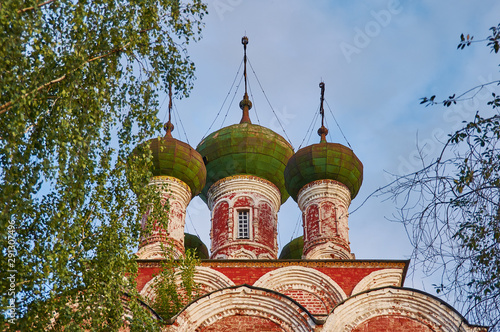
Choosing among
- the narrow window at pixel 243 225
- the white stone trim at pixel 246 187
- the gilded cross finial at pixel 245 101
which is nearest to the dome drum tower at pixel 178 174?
the white stone trim at pixel 246 187

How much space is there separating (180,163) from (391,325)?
20.4 ft

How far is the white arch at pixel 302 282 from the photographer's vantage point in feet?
43.3

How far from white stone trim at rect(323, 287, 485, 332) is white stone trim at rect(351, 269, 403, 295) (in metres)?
3.03

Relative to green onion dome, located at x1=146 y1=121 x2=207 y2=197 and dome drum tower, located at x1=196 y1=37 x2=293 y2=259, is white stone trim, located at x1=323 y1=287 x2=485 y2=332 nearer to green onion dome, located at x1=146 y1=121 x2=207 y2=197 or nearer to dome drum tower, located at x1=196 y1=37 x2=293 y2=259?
dome drum tower, located at x1=196 y1=37 x2=293 y2=259

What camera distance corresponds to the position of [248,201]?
50.1ft

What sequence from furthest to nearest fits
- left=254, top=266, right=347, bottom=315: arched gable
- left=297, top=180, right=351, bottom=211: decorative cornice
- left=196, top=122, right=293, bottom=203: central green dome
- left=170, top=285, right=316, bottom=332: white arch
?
1. left=196, top=122, right=293, bottom=203: central green dome
2. left=297, top=180, right=351, bottom=211: decorative cornice
3. left=254, top=266, right=347, bottom=315: arched gable
4. left=170, top=285, right=316, bottom=332: white arch

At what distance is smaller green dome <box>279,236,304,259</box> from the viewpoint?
57.6 feet

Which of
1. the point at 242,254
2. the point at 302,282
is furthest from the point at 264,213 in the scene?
the point at 302,282

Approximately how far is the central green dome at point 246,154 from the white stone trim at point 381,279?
11.0 feet

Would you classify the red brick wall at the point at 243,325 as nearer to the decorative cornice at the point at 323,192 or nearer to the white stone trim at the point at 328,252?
the white stone trim at the point at 328,252

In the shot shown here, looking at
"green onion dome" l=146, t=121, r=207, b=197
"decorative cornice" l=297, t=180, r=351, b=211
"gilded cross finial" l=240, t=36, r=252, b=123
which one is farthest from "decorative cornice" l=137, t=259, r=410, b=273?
"gilded cross finial" l=240, t=36, r=252, b=123

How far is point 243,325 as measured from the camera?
992cm

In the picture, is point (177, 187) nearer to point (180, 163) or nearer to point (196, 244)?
point (180, 163)

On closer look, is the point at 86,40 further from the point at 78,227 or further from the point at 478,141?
the point at 478,141
